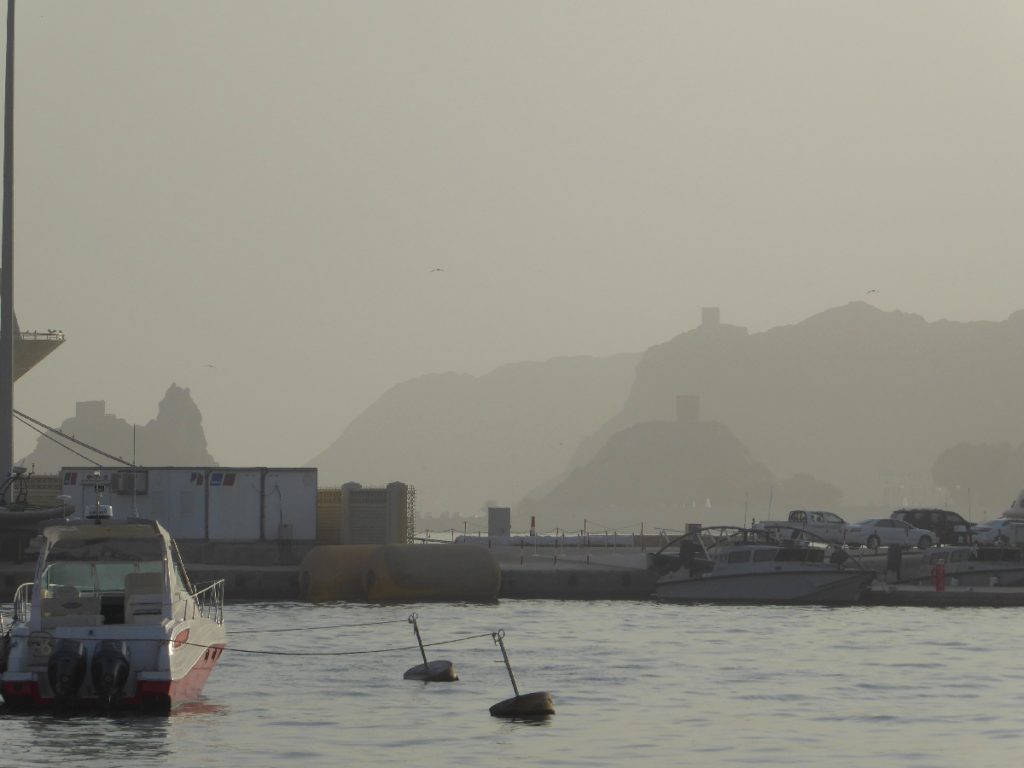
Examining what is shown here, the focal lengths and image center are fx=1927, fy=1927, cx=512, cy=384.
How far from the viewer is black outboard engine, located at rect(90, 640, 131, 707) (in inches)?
1454

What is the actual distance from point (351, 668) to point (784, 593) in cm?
2877

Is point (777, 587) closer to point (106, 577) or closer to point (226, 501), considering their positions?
point (226, 501)

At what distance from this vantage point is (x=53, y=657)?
3722 centimetres

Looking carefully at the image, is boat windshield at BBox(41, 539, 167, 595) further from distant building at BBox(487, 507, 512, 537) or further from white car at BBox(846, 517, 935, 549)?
distant building at BBox(487, 507, 512, 537)

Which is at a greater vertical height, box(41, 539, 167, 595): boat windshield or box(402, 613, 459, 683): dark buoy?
box(41, 539, 167, 595): boat windshield

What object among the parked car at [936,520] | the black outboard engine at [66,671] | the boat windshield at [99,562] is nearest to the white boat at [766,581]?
the parked car at [936,520]

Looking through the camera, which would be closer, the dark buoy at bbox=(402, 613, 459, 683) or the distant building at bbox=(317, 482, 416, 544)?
the dark buoy at bbox=(402, 613, 459, 683)

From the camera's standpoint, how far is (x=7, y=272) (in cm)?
6412

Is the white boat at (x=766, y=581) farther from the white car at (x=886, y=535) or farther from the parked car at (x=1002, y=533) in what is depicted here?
the white car at (x=886, y=535)

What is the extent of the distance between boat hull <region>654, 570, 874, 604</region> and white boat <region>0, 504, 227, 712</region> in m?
33.5

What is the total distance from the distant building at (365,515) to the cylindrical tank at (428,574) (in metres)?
12.8

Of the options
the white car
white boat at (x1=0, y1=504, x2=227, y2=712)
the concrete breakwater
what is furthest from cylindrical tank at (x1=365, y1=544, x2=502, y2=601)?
the white car

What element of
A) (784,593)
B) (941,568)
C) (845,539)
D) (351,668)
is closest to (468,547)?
(784,593)

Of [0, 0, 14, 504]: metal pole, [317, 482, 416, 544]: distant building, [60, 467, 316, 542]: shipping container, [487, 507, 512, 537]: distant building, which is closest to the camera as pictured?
[0, 0, 14, 504]: metal pole
